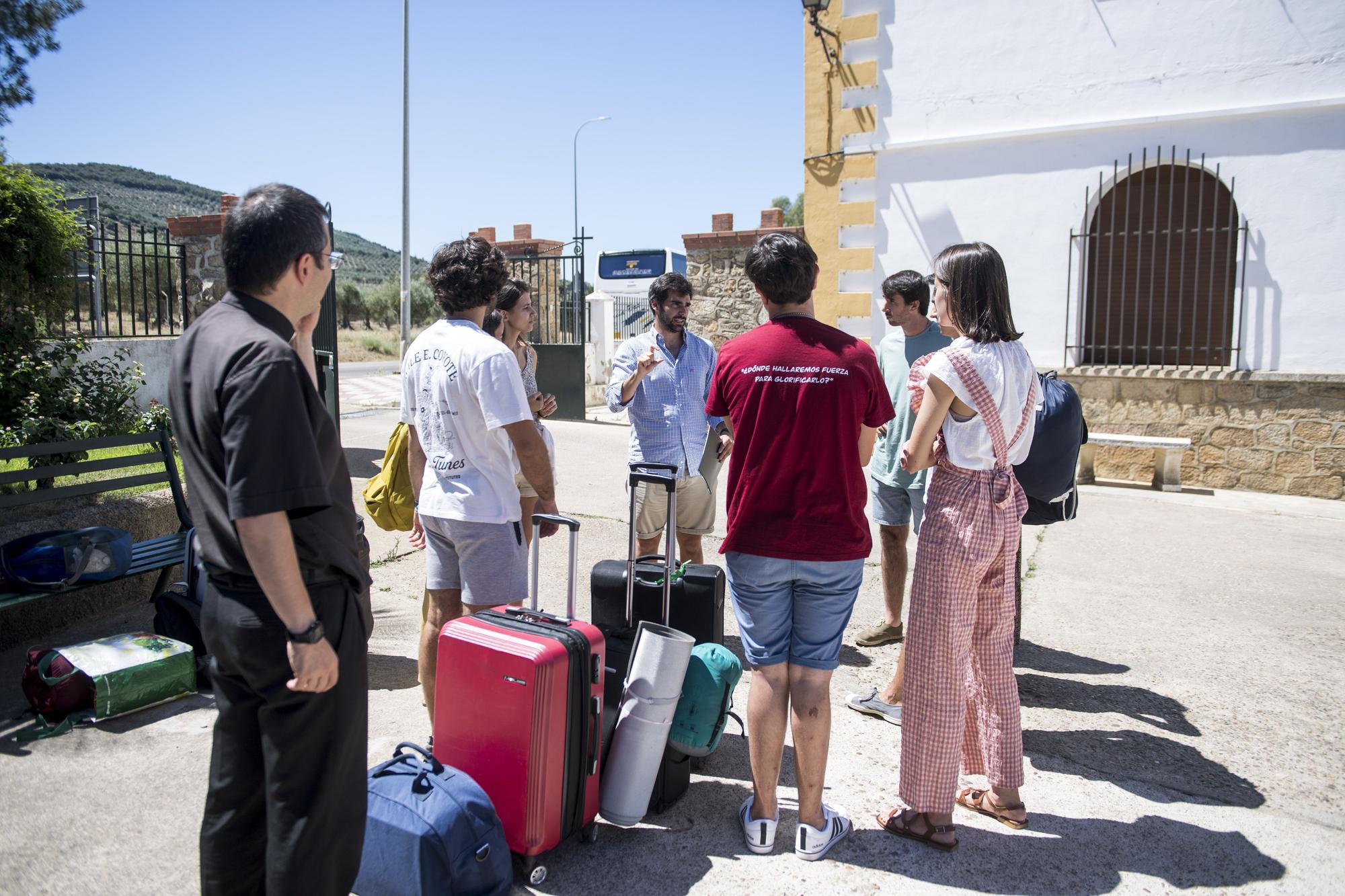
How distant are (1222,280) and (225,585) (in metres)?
9.56

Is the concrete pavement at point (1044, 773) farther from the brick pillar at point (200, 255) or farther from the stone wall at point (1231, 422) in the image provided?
the brick pillar at point (200, 255)

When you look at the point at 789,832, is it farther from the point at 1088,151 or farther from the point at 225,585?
the point at 1088,151

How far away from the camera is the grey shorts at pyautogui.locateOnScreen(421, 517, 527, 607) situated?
314cm

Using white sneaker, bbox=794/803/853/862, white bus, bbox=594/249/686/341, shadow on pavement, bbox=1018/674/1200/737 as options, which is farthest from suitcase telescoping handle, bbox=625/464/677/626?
white bus, bbox=594/249/686/341

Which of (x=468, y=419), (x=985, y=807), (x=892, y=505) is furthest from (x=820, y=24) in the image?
(x=985, y=807)

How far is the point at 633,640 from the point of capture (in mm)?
3094

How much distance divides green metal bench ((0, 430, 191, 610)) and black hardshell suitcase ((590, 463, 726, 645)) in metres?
2.38

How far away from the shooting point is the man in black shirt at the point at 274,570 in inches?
72.9

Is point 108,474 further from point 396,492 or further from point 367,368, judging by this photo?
point 367,368

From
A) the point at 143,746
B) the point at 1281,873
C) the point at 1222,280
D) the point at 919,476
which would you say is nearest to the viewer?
the point at 1281,873

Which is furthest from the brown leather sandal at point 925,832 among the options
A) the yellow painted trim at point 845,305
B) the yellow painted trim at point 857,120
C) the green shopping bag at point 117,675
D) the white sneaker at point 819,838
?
the yellow painted trim at point 857,120

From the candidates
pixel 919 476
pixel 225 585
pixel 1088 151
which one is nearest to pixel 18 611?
pixel 225 585

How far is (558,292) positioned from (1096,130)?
24.9 ft

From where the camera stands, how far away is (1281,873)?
2.77 metres
